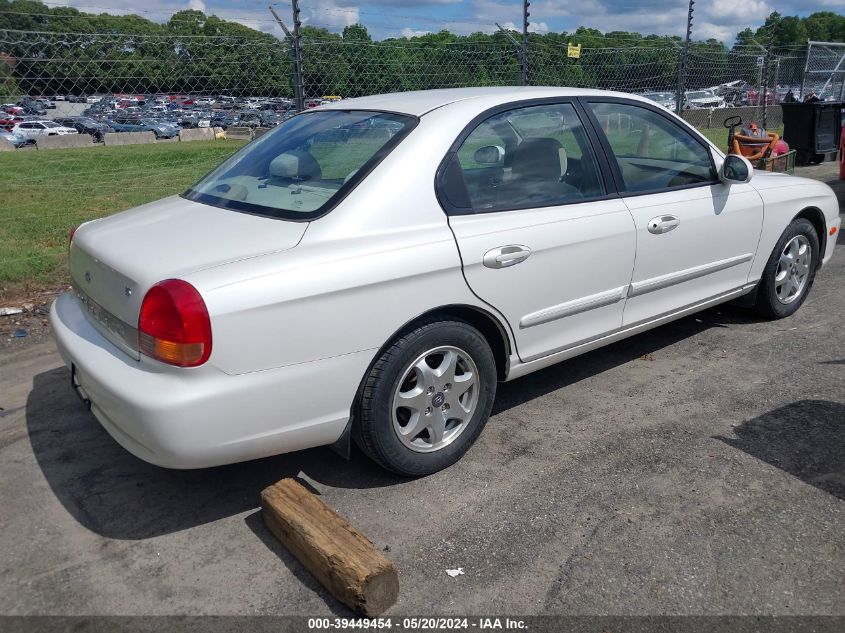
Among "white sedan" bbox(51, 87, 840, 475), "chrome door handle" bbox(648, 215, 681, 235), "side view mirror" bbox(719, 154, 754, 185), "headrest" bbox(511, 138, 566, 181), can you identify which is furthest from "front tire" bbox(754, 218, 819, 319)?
"headrest" bbox(511, 138, 566, 181)

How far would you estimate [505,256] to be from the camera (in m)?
3.46

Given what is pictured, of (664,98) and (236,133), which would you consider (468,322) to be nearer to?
(664,98)

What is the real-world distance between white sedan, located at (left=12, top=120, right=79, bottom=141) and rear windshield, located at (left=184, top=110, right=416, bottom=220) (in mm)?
33420

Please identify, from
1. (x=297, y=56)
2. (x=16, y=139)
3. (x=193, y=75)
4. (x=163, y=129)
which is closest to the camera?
(x=297, y=56)

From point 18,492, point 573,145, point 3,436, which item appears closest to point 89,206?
point 3,436

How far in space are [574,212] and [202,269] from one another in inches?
74.9

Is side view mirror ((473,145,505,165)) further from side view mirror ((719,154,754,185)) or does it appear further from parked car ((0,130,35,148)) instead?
parked car ((0,130,35,148))

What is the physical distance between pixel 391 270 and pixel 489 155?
0.94m

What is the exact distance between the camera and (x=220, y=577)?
2820 mm

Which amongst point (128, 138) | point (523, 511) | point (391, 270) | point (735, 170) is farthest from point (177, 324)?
point (128, 138)

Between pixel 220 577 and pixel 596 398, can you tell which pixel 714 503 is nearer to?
pixel 596 398

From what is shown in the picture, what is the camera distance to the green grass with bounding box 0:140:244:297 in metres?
6.46

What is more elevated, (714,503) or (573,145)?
(573,145)

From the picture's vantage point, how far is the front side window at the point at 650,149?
4.19 metres
